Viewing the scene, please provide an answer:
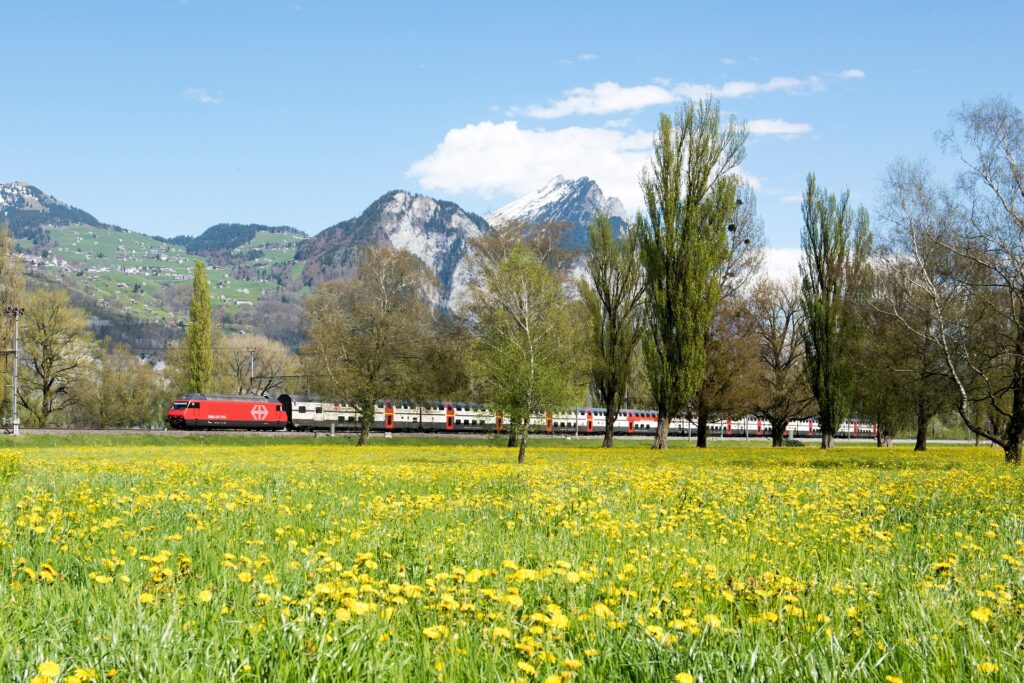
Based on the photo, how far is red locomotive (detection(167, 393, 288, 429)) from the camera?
57.3 metres

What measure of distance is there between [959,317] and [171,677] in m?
33.1

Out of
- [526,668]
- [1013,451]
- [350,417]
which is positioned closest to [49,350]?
[350,417]

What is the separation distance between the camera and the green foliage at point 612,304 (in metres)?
45.2

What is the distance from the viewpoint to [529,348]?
87.8ft

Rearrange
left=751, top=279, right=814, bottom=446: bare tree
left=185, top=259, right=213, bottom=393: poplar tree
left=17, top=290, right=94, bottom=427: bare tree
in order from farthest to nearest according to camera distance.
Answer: left=185, top=259, right=213, bottom=393: poplar tree
left=17, top=290, right=94, bottom=427: bare tree
left=751, top=279, right=814, bottom=446: bare tree

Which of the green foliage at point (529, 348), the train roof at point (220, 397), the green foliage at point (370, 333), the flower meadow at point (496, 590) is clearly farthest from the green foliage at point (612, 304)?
the flower meadow at point (496, 590)

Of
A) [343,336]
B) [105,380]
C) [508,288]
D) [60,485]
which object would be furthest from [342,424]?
[60,485]

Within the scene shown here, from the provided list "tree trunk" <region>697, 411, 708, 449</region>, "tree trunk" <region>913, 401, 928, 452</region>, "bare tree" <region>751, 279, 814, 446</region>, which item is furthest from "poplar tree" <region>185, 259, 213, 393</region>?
"tree trunk" <region>913, 401, 928, 452</region>

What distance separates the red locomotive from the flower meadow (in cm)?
5094

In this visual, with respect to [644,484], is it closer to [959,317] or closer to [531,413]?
[531,413]

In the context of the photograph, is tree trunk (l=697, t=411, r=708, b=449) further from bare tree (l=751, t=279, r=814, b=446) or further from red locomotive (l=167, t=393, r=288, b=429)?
red locomotive (l=167, t=393, r=288, b=429)

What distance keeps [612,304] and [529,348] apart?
19720 mm

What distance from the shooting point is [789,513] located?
915cm

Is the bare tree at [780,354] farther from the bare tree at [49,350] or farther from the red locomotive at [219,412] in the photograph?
the bare tree at [49,350]
